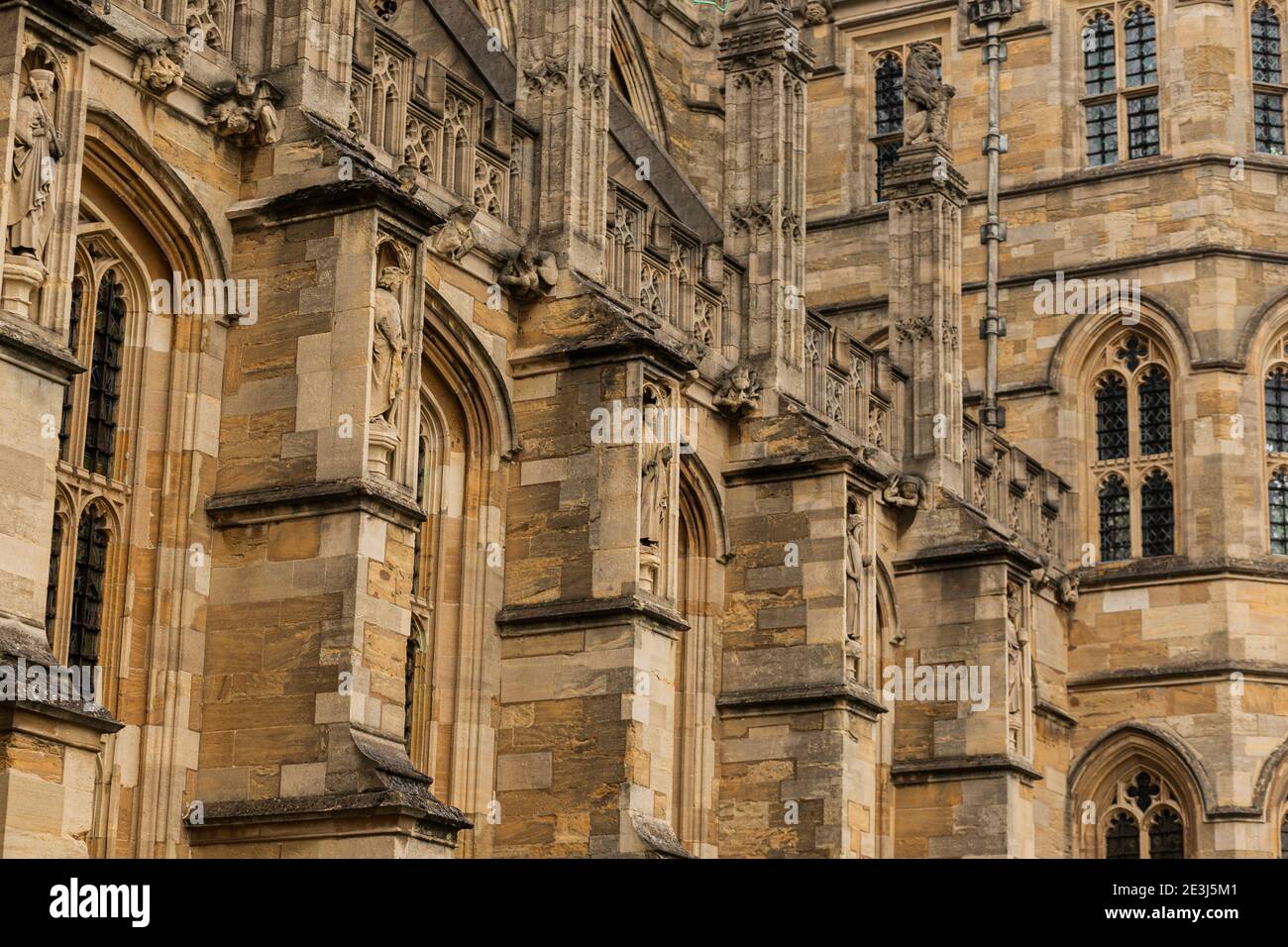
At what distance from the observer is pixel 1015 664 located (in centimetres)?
2906

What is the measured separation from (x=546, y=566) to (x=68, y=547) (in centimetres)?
519

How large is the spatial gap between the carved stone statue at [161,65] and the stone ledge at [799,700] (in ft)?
31.0

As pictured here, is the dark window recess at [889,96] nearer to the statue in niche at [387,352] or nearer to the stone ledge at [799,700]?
the stone ledge at [799,700]

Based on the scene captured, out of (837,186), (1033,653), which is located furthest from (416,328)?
(837,186)

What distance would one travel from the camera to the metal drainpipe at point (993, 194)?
3491 centimetres

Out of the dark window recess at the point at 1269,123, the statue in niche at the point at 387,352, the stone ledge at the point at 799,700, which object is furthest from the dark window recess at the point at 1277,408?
the statue in niche at the point at 387,352

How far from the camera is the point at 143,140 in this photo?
1730 centimetres

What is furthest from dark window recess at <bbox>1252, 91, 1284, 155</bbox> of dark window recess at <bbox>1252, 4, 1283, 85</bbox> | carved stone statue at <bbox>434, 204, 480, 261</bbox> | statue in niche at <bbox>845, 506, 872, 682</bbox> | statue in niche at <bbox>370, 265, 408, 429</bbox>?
statue in niche at <bbox>370, 265, 408, 429</bbox>

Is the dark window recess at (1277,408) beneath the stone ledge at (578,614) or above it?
above

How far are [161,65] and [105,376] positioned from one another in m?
2.20

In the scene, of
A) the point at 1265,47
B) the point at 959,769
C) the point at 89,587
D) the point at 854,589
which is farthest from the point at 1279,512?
the point at 89,587

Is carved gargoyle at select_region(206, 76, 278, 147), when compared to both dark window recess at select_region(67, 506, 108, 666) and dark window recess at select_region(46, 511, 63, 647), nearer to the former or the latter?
dark window recess at select_region(67, 506, 108, 666)

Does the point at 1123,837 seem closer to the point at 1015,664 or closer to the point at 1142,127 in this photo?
the point at 1015,664
